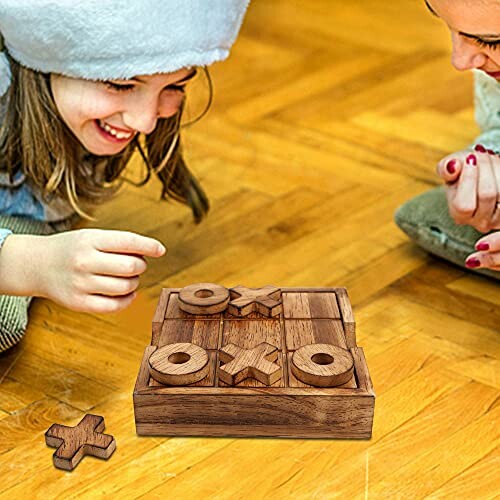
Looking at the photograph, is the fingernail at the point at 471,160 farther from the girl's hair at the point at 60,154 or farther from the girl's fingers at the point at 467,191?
the girl's hair at the point at 60,154

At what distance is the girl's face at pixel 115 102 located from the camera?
1132mm

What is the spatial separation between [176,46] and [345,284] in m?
0.35

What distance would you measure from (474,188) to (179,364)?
1.37 ft

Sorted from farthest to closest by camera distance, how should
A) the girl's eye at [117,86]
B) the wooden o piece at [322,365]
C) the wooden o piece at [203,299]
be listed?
the girl's eye at [117,86] → the wooden o piece at [203,299] → the wooden o piece at [322,365]

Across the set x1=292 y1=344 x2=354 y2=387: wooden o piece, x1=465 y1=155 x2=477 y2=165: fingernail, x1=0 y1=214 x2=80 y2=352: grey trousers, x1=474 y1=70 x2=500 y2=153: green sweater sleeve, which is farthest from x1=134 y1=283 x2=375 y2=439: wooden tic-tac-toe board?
x1=474 y1=70 x2=500 y2=153: green sweater sleeve

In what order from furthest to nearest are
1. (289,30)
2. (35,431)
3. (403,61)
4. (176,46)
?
(289,30)
(403,61)
(176,46)
(35,431)

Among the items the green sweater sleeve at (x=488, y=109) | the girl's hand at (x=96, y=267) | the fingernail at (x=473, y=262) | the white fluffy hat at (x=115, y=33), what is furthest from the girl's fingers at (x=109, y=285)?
the green sweater sleeve at (x=488, y=109)

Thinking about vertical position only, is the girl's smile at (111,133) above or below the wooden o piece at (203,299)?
above

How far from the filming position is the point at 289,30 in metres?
2.10

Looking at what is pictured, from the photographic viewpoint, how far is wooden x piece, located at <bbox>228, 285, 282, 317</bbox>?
1.02 m

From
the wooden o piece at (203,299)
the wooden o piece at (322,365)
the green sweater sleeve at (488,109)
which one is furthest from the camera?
the green sweater sleeve at (488,109)

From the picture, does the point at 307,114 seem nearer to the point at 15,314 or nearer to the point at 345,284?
the point at 345,284

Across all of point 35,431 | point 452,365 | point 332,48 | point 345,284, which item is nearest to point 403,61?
point 332,48

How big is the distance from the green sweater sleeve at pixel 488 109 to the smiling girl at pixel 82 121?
0.35 meters
